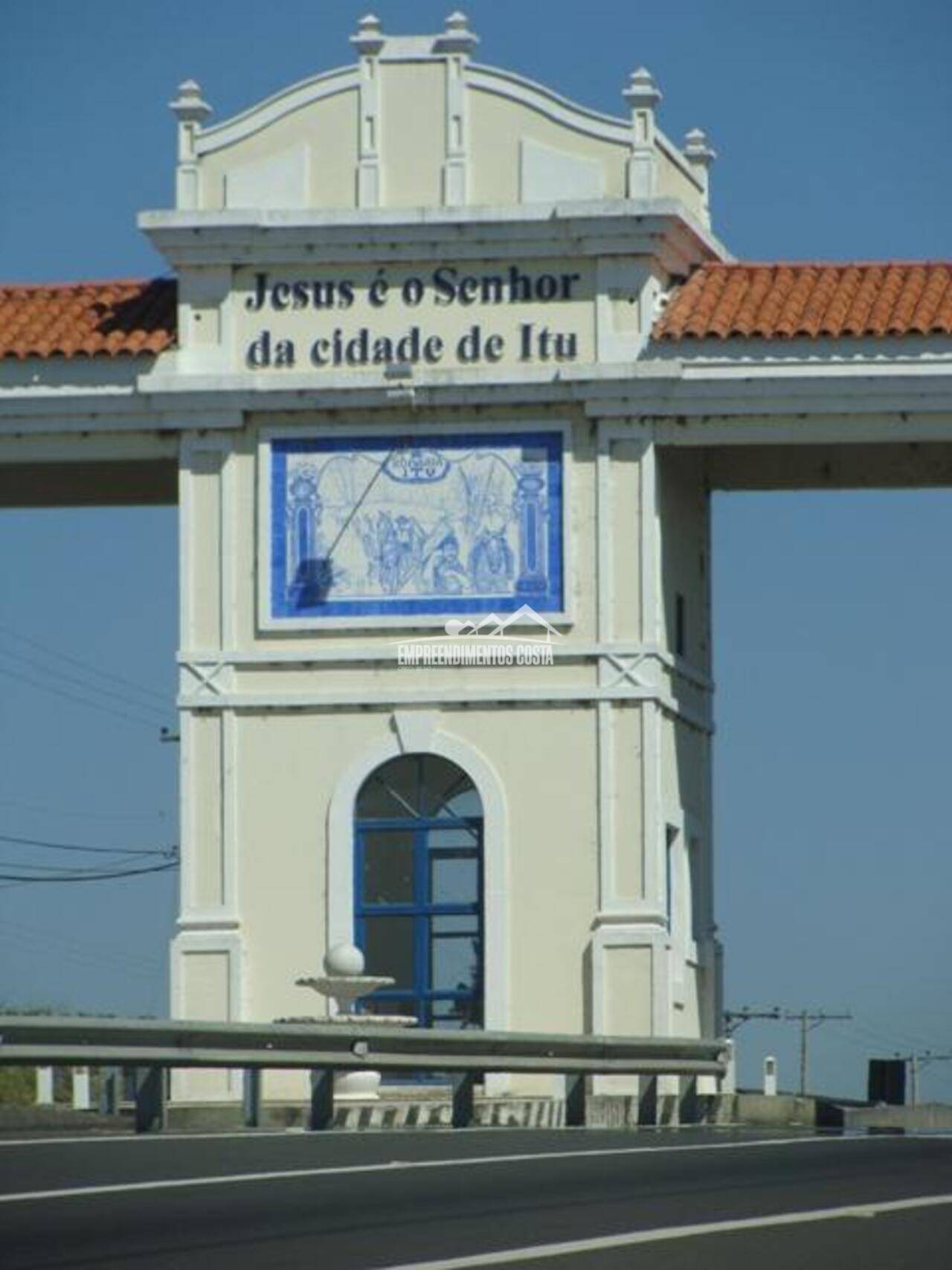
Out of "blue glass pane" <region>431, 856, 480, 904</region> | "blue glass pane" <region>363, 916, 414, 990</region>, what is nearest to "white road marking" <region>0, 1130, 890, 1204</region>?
"blue glass pane" <region>431, 856, 480, 904</region>

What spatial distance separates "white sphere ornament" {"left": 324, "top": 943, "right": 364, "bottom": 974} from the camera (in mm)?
36188

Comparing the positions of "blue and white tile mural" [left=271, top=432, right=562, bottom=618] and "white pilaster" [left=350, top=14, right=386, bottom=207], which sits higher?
"white pilaster" [left=350, top=14, right=386, bottom=207]

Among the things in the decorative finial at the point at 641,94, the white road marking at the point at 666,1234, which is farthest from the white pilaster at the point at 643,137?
the white road marking at the point at 666,1234

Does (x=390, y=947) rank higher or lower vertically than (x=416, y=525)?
lower

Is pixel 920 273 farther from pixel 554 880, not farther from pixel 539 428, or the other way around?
pixel 554 880

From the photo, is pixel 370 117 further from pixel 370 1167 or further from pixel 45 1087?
pixel 370 1167

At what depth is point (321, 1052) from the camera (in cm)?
2923

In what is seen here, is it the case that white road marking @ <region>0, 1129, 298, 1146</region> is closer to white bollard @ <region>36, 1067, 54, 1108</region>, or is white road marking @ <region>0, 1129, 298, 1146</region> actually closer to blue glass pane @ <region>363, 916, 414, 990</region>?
white bollard @ <region>36, 1067, 54, 1108</region>

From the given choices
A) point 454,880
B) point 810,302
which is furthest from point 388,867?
point 810,302

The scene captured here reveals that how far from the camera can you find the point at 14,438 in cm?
4141

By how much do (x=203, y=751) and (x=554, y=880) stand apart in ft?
13.8

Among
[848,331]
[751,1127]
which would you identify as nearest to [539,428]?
[848,331]

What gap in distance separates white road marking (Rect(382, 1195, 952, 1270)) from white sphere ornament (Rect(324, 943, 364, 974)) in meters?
16.5

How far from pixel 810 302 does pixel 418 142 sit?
15.6 feet
